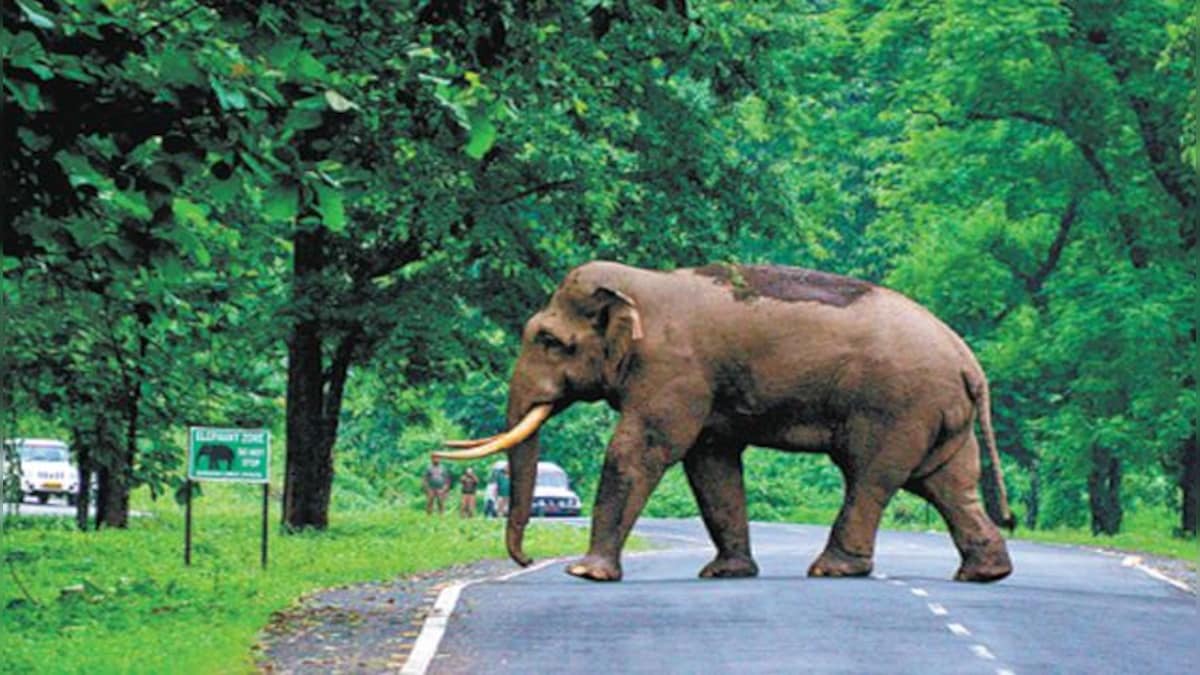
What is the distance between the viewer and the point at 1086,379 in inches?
1734

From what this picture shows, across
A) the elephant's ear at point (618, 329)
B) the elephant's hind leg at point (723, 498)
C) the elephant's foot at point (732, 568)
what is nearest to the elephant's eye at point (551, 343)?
the elephant's ear at point (618, 329)

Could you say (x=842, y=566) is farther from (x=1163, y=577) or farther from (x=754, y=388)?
(x=1163, y=577)

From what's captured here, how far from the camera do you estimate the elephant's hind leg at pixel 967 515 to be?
2505 cm

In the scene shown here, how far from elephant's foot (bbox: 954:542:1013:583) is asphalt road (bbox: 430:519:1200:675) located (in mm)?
349

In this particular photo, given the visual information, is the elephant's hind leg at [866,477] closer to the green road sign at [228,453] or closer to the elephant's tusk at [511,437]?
the elephant's tusk at [511,437]

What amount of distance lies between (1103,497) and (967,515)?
25.8 metres

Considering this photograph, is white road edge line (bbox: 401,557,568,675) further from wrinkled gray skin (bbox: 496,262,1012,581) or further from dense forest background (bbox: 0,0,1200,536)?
dense forest background (bbox: 0,0,1200,536)

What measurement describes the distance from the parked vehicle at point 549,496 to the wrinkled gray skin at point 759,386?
3709 centimetres

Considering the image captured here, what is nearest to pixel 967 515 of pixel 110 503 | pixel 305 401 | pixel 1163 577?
pixel 1163 577

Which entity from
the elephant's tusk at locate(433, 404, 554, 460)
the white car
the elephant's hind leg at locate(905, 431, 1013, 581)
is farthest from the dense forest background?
the white car

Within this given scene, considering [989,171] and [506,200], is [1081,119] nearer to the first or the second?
[989,171]

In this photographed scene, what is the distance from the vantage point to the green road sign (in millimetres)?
25109

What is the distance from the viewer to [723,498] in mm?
25531

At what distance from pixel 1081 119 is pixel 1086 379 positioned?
4278 mm
